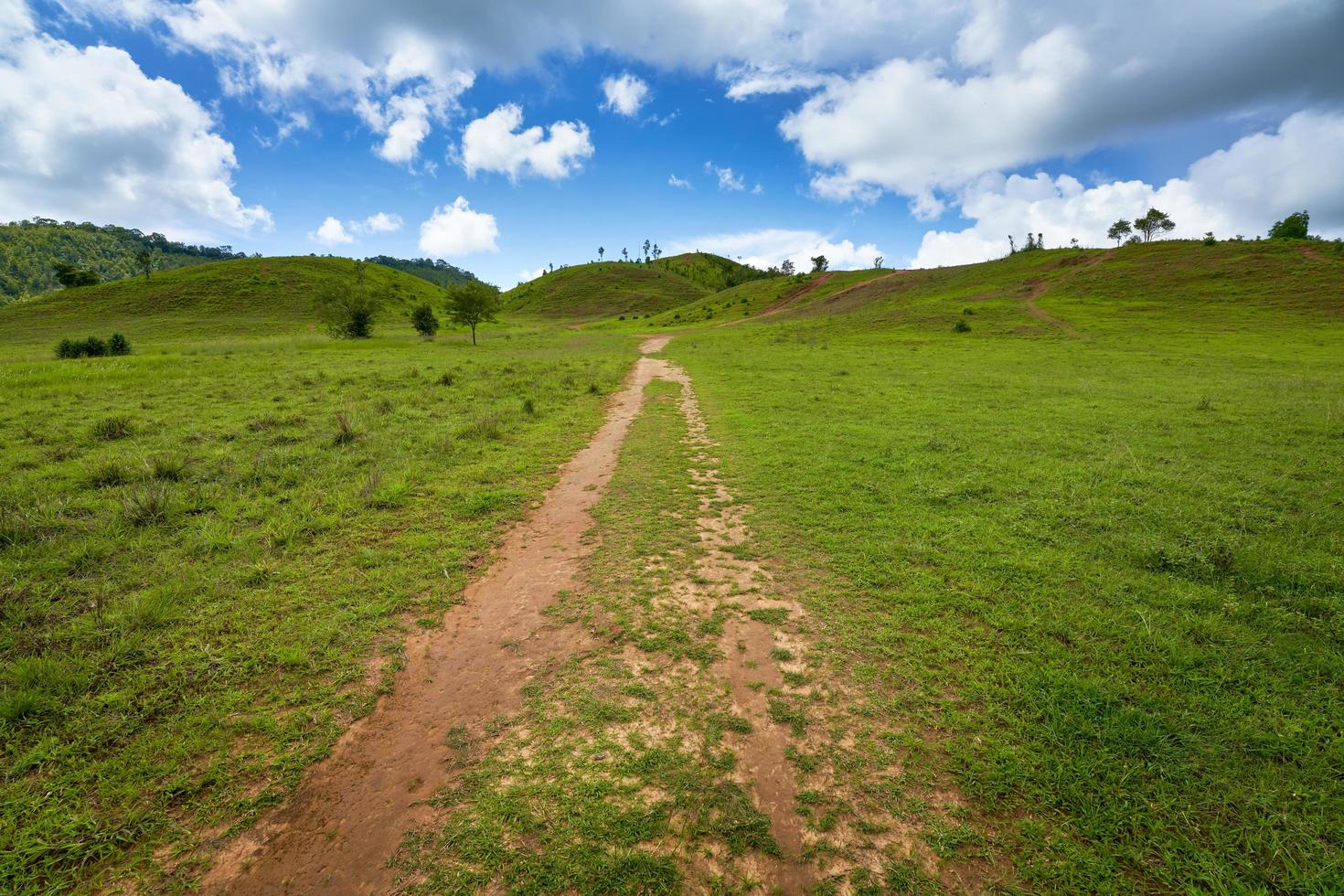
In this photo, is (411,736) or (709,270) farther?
(709,270)

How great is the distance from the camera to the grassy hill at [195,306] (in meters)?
57.2

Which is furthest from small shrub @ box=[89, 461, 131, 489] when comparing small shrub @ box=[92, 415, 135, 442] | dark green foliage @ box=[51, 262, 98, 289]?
dark green foliage @ box=[51, 262, 98, 289]

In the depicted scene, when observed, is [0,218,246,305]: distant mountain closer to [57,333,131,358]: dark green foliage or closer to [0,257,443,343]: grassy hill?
[0,257,443,343]: grassy hill

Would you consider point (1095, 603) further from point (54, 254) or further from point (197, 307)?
point (54, 254)

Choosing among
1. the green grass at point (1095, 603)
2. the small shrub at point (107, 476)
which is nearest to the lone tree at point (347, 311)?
the small shrub at point (107, 476)

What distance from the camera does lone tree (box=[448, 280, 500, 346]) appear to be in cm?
5097

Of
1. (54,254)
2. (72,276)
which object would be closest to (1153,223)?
(72,276)

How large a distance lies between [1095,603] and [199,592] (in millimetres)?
10473

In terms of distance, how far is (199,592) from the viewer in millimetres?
5672

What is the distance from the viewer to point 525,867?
2.99 meters

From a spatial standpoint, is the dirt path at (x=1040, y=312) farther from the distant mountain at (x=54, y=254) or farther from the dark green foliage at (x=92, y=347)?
the distant mountain at (x=54, y=254)

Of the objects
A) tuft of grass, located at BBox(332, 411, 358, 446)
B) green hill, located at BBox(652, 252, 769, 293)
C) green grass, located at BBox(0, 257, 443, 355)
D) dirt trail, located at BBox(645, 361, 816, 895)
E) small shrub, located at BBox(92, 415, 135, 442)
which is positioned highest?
green hill, located at BBox(652, 252, 769, 293)

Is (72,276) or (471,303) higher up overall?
(72,276)

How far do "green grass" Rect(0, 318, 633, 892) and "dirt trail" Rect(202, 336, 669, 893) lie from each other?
26 cm
